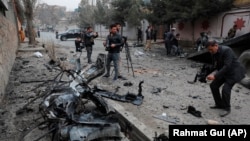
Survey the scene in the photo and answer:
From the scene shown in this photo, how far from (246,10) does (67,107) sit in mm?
12940

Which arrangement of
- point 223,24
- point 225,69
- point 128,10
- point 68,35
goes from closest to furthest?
point 225,69 → point 223,24 → point 128,10 → point 68,35

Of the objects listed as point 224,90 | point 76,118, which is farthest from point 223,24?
point 76,118

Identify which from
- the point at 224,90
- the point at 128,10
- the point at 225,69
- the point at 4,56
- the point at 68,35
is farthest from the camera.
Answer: the point at 68,35

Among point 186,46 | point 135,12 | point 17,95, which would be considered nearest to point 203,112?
point 17,95

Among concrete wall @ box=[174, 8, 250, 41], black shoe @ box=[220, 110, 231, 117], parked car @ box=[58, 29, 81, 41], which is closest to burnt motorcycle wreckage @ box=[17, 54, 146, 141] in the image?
black shoe @ box=[220, 110, 231, 117]

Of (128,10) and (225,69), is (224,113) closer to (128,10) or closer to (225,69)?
(225,69)

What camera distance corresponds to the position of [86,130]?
138 inches

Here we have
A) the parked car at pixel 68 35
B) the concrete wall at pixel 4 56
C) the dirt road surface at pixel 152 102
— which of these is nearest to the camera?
the dirt road surface at pixel 152 102

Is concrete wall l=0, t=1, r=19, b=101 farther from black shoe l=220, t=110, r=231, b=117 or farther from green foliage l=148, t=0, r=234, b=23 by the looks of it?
green foliage l=148, t=0, r=234, b=23

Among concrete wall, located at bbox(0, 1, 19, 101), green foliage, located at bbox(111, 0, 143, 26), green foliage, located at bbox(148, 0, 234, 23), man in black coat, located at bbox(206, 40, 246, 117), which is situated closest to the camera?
man in black coat, located at bbox(206, 40, 246, 117)

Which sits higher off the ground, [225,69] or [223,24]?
[223,24]

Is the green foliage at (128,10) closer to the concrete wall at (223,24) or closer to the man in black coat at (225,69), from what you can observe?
the concrete wall at (223,24)

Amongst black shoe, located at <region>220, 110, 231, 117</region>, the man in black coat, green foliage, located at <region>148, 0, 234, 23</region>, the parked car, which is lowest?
black shoe, located at <region>220, 110, 231, 117</region>

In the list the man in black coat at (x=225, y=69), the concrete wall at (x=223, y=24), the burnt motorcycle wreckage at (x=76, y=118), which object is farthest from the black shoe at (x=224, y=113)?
the concrete wall at (x=223, y=24)
